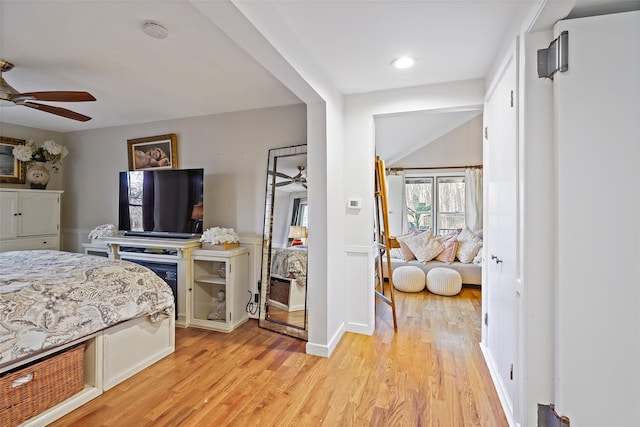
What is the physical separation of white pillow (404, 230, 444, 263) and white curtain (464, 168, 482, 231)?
1.32 meters

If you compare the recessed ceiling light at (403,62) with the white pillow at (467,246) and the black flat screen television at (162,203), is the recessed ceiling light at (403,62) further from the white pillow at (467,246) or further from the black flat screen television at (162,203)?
the white pillow at (467,246)

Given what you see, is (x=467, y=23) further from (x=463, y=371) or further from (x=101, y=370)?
(x=101, y=370)

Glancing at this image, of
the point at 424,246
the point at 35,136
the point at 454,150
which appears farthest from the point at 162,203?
the point at 454,150

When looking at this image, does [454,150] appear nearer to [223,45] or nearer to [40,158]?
[223,45]

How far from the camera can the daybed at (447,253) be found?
4320 millimetres

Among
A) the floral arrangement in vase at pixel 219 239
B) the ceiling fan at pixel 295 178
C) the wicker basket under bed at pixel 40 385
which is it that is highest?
the ceiling fan at pixel 295 178

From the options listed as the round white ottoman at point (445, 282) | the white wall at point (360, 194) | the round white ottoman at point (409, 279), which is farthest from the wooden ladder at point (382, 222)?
the round white ottoman at point (445, 282)

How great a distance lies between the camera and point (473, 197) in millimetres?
5426

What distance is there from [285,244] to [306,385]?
1.30 m

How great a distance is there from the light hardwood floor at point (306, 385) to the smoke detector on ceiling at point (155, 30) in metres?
2.26

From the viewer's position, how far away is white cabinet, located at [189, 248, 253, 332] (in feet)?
9.53

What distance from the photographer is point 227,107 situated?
313 cm

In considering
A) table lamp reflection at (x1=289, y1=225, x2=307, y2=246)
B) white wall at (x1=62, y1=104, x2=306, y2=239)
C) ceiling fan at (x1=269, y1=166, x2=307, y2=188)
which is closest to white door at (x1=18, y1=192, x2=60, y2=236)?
white wall at (x1=62, y1=104, x2=306, y2=239)

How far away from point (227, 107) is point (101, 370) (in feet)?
8.29
